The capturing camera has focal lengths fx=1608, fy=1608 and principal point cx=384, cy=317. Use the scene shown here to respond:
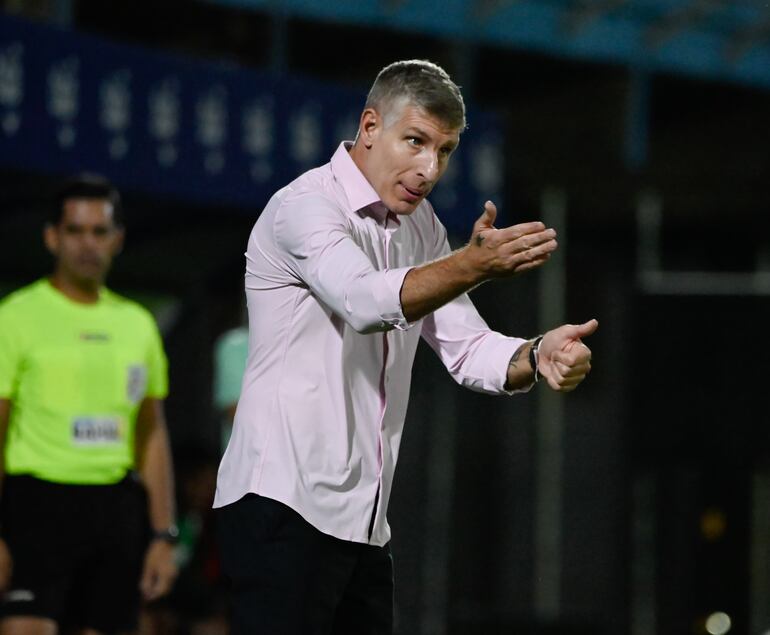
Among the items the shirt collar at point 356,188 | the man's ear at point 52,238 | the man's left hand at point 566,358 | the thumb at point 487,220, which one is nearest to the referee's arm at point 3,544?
the man's ear at point 52,238

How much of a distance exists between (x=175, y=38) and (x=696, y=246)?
485 cm

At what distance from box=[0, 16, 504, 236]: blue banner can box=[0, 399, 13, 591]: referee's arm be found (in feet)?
8.22

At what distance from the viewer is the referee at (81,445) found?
431 centimetres

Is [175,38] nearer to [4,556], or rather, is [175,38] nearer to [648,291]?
[648,291]

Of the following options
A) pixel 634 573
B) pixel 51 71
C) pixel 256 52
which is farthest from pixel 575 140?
pixel 51 71

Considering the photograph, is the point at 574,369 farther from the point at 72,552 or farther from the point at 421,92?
the point at 72,552

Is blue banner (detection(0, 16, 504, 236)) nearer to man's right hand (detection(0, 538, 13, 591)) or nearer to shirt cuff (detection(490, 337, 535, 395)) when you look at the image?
man's right hand (detection(0, 538, 13, 591))

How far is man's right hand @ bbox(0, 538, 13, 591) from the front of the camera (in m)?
4.24

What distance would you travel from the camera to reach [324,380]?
2729 millimetres

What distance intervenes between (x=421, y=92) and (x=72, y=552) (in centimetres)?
211

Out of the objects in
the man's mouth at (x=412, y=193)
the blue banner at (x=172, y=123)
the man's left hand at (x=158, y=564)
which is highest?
the blue banner at (x=172, y=123)

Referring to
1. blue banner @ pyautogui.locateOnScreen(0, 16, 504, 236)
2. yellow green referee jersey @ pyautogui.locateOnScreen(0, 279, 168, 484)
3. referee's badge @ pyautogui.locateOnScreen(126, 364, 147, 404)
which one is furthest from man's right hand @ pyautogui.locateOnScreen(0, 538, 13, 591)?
blue banner @ pyautogui.locateOnScreen(0, 16, 504, 236)

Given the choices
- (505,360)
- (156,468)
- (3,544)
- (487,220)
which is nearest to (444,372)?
(156,468)

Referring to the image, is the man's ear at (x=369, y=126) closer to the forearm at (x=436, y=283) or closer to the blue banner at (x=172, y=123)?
the forearm at (x=436, y=283)
